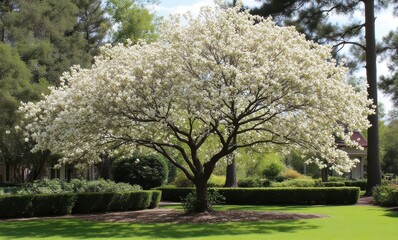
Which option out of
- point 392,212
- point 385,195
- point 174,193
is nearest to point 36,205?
point 174,193

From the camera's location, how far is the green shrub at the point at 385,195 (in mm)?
23156

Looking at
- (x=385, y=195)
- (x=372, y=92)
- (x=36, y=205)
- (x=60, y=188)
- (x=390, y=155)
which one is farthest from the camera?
(x=390, y=155)

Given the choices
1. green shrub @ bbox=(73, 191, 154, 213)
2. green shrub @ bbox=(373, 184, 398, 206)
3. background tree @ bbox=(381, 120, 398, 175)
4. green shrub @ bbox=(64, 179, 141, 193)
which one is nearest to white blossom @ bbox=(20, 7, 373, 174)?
green shrub @ bbox=(73, 191, 154, 213)

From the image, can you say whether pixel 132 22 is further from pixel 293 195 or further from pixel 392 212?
pixel 392 212

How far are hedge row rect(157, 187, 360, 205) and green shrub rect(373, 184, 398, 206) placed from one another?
3.96 feet

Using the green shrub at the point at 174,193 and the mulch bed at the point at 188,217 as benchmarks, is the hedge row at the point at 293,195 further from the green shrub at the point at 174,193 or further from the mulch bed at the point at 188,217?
the mulch bed at the point at 188,217

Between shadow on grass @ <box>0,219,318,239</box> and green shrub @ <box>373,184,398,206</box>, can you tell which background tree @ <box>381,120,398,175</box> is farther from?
shadow on grass @ <box>0,219,318,239</box>

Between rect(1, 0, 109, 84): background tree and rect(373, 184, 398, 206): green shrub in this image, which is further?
rect(1, 0, 109, 84): background tree

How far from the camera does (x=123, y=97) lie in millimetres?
16406

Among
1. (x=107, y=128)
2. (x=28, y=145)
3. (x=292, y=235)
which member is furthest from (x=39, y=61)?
(x=292, y=235)

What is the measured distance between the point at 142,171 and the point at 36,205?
13.6 metres

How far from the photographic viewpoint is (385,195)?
2345cm

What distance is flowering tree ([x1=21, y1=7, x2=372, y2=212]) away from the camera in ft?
53.8

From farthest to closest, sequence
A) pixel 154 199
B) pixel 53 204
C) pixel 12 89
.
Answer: pixel 12 89 < pixel 154 199 < pixel 53 204
